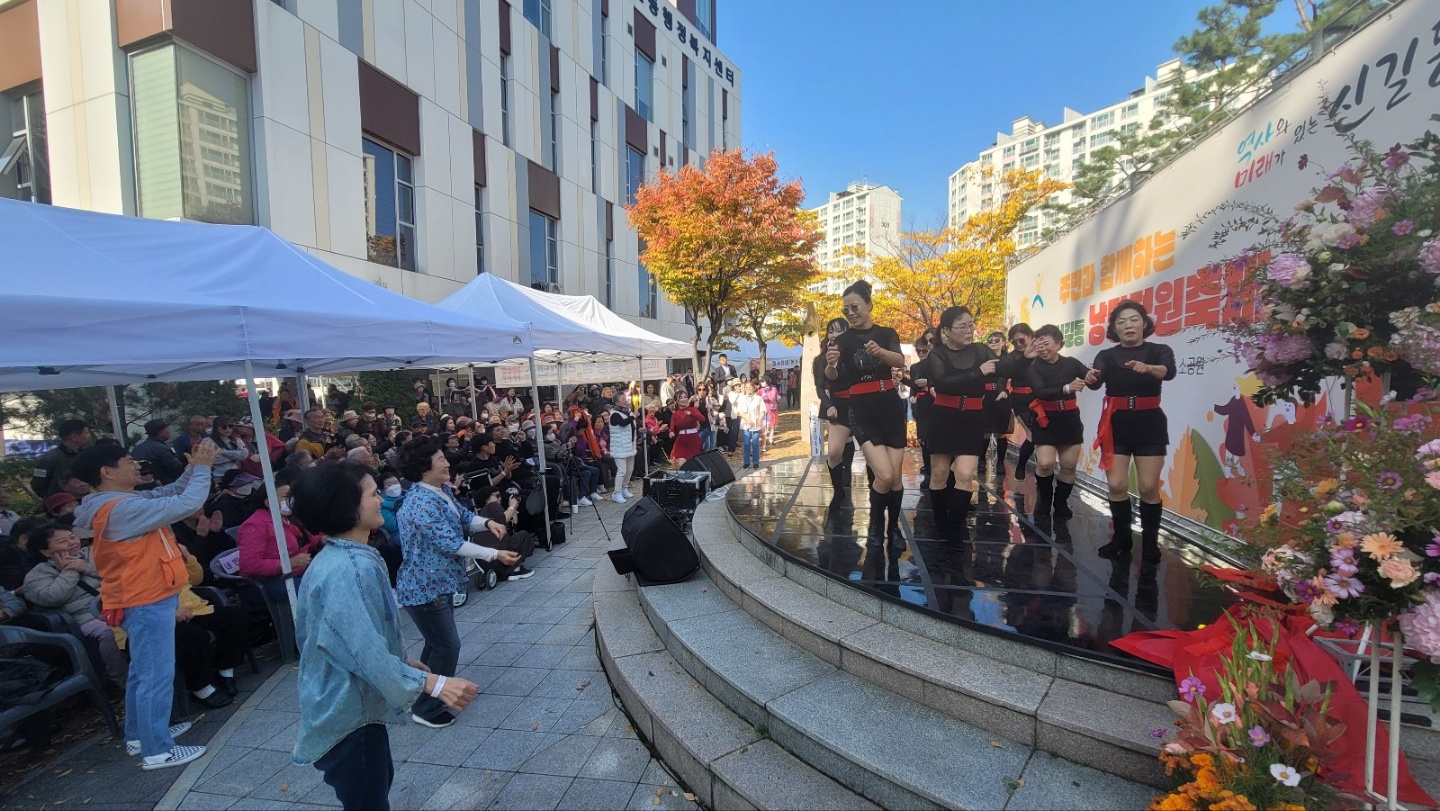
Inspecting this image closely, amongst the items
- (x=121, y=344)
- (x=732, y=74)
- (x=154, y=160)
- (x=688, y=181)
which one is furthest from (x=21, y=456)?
(x=732, y=74)

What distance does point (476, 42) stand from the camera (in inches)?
615

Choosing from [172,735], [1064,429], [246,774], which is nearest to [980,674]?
[1064,429]

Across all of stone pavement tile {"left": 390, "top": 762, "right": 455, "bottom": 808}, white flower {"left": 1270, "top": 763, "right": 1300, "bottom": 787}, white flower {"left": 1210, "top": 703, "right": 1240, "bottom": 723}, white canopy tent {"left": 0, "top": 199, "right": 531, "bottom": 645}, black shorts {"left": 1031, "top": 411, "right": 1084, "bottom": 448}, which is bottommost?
stone pavement tile {"left": 390, "top": 762, "right": 455, "bottom": 808}

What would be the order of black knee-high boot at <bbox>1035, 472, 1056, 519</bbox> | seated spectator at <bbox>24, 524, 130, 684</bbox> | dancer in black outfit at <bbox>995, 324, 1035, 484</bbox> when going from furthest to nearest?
dancer in black outfit at <bbox>995, 324, 1035, 484</bbox>
black knee-high boot at <bbox>1035, 472, 1056, 519</bbox>
seated spectator at <bbox>24, 524, 130, 684</bbox>

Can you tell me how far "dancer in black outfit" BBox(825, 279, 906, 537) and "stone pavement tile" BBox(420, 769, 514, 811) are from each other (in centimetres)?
319

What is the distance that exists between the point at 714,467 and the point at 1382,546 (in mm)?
6919

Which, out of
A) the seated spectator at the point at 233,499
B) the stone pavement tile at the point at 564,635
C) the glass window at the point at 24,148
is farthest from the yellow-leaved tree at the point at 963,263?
the glass window at the point at 24,148

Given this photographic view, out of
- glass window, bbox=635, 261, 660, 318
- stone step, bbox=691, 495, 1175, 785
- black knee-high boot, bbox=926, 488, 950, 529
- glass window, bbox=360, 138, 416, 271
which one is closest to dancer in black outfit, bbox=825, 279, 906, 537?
black knee-high boot, bbox=926, 488, 950, 529

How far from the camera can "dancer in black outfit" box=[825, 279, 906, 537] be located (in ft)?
15.6

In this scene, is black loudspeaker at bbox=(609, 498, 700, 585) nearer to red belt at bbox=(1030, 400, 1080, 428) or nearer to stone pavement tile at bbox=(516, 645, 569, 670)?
stone pavement tile at bbox=(516, 645, 569, 670)

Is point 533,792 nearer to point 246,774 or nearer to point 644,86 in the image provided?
point 246,774

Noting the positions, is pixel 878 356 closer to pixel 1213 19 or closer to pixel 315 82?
pixel 315 82

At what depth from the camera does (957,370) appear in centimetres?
468

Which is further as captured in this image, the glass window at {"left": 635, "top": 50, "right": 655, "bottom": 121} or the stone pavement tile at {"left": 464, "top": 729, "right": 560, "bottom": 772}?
the glass window at {"left": 635, "top": 50, "right": 655, "bottom": 121}
